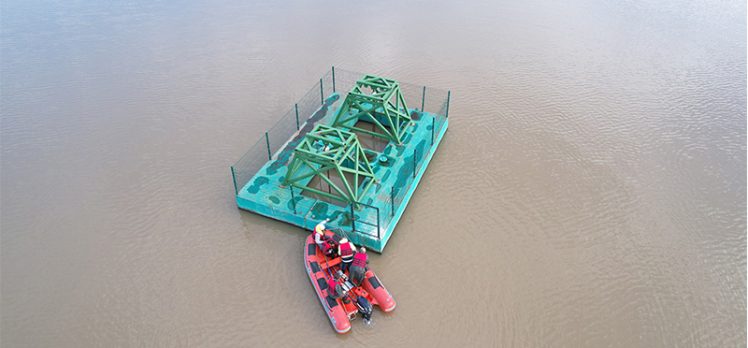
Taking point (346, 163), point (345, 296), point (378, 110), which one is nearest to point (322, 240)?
point (345, 296)

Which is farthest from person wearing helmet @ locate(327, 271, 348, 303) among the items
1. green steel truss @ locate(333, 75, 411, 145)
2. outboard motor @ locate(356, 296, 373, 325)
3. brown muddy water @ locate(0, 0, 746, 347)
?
green steel truss @ locate(333, 75, 411, 145)

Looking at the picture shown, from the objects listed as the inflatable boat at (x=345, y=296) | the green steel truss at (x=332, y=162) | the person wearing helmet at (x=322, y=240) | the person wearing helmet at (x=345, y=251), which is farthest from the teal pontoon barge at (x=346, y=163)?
the inflatable boat at (x=345, y=296)

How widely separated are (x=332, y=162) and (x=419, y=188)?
9.99 ft

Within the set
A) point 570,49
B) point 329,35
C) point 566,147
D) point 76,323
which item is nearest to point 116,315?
point 76,323

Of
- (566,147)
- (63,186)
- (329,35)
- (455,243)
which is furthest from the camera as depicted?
(329,35)

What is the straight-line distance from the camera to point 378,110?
15.8m

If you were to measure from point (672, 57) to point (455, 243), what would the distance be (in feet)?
47.8

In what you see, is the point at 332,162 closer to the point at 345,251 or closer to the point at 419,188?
the point at 345,251

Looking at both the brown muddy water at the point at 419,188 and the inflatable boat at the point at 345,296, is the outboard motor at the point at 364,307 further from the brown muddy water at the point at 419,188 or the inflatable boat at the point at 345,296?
the brown muddy water at the point at 419,188

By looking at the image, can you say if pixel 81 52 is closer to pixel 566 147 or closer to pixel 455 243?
pixel 455 243

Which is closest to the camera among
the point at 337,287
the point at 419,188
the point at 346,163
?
the point at 337,287

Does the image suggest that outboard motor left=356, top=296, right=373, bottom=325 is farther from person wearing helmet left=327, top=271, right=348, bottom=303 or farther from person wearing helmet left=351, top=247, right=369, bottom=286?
person wearing helmet left=351, top=247, right=369, bottom=286

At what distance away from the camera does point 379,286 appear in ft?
36.4

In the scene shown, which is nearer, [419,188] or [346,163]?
[346,163]
